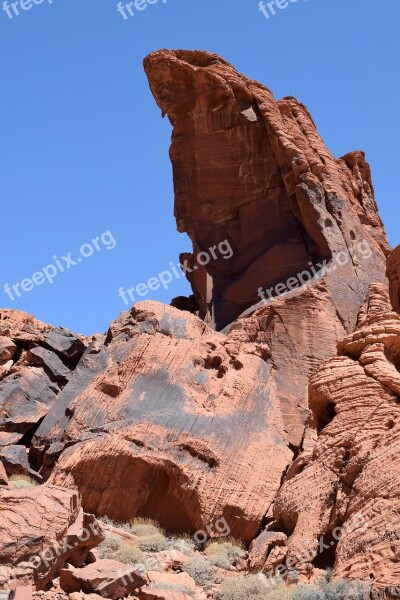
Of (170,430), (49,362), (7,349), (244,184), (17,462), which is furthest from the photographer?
(244,184)

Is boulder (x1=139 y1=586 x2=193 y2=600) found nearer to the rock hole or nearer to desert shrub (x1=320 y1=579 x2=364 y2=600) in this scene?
desert shrub (x1=320 y1=579 x2=364 y2=600)

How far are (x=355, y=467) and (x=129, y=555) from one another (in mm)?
4979

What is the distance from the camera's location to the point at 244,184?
34750 millimetres

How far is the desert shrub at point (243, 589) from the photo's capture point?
14.4 meters

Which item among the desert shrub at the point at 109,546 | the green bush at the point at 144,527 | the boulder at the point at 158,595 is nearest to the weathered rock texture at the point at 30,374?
the green bush at the point at 144,527

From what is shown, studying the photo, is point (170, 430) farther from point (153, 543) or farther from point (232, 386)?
point (153, 543)

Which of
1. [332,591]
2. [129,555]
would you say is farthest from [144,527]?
[332,591]

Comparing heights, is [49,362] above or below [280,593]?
above

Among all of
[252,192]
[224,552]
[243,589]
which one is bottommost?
[224,552]

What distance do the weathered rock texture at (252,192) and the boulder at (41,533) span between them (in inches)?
712

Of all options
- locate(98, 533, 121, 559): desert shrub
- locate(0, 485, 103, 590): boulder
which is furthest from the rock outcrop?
locate(98, 533, 121, 559): desert shrub

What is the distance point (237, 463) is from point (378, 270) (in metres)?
13.5

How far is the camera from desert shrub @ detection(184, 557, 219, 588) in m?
16.5

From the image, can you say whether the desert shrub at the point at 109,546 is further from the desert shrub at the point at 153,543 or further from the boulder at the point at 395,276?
the boulder at the point at 395,276
